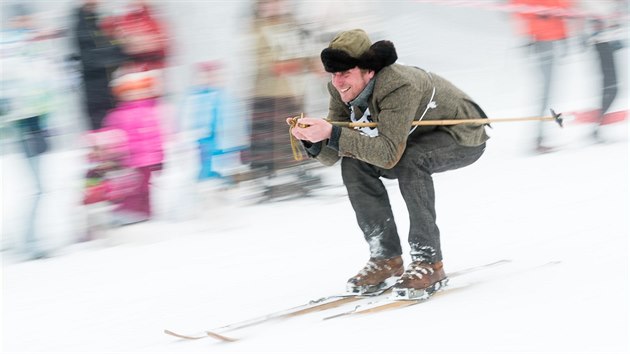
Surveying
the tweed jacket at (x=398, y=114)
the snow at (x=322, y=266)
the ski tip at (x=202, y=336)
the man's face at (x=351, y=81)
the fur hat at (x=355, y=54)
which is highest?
the fur hat at (x=355, y=54)

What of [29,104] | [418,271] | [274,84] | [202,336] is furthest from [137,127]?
[418,271]

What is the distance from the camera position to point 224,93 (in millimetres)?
5969

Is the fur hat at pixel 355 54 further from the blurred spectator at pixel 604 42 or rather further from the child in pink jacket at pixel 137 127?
the blurred spectator at pixel 604 42

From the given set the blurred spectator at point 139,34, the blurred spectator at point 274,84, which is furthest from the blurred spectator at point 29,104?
the blurred spectator at point 274,84

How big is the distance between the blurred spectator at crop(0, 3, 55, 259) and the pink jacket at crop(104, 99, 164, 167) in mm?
448

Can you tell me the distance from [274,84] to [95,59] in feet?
3.74

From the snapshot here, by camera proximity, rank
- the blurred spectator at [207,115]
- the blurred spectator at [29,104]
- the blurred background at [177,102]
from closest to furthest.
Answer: the blurred spectator at [29,104]
the blurred background at [177,102]
the blurred spectator at [207,115]

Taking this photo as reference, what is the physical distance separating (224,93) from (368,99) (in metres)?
2.65

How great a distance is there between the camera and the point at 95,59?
560cm

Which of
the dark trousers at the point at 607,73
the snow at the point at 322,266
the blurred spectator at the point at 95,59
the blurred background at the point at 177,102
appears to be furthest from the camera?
the dark trousers at the point at 607,73

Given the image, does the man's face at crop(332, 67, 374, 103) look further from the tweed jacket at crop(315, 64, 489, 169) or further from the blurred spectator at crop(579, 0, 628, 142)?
the blurred spectator at crop(579, 0, 628, 142)

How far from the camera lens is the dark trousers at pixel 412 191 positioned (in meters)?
3.49

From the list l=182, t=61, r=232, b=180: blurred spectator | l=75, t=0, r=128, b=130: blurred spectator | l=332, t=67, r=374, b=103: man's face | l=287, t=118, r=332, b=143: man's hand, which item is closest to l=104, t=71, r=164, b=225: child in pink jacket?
l=75, t=0, r=128, b=130: blurred spectator

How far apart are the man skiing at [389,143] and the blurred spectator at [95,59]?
2382 millimetres
